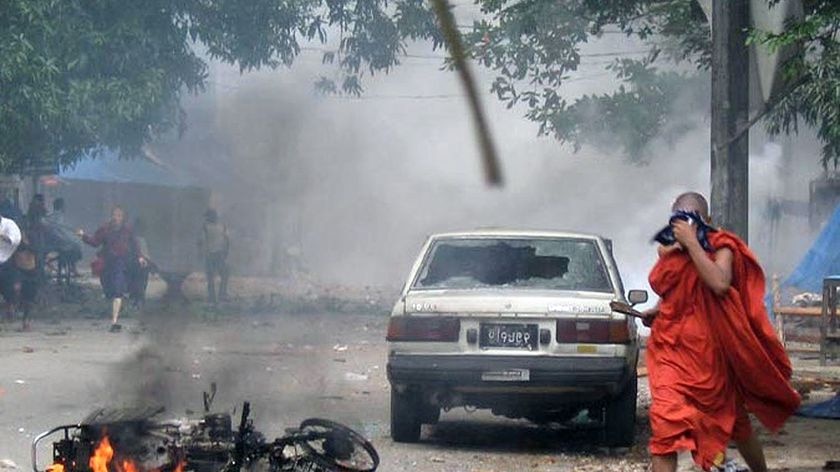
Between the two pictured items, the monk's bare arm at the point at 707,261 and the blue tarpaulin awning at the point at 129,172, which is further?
the blue tarpaulin awning at the point at 129,172

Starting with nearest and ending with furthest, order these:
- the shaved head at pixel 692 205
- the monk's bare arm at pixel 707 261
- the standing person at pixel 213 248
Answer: the monk's bare arm at pixel 707 261, the shaved head at pixel 692 205, the standing person at pixel 213 248

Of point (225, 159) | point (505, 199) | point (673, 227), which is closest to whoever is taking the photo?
point (673, 227)

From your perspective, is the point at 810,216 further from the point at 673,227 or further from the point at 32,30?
the point at 673,227

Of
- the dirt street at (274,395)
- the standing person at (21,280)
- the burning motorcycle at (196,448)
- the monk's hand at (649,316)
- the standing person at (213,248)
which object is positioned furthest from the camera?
the standing person at (213,248)

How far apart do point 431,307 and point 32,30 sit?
33.0ft

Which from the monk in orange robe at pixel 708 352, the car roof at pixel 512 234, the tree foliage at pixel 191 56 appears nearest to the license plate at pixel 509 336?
the car roof at pixel 512 234

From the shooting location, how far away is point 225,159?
2422 centimetres

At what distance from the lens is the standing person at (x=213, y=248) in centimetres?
2261

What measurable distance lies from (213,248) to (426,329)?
13.7m

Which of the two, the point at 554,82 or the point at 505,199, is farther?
the point at 505,199

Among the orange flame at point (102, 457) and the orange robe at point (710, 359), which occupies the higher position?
the orange robe at point (710, 359)

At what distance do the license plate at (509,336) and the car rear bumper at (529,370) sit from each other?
0.33 feet

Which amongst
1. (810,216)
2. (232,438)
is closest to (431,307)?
(232,438)

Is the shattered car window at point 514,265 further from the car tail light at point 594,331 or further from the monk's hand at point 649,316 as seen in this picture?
the monk's hand at point 649,316
